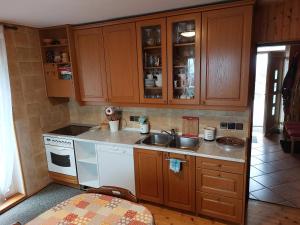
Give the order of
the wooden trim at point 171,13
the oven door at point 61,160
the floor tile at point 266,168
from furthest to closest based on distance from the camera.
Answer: the floor tile at point 266,168 → the oven door at point 61,160 → the wooden trim at point 171,13

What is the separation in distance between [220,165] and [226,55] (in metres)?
1.15

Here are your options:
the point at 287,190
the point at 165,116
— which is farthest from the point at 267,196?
the point at 165,116

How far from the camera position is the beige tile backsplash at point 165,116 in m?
→ 2.65

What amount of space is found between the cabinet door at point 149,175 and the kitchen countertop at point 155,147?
10 cm

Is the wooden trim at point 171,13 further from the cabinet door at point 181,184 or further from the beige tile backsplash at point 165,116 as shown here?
the cabinet door at point 181,184

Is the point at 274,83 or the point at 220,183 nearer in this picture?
the point at 220,183

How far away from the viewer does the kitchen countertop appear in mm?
2224

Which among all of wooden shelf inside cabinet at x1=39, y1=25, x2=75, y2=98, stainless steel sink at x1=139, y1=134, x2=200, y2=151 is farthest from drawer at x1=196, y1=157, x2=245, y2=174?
wooden shelf inside cabinet at x1=39, y1=25, x2=75, y2=98

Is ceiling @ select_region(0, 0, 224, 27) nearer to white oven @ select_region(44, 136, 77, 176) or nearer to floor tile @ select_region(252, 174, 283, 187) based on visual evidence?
white oven @ select_region(44, 136, 77, 176)

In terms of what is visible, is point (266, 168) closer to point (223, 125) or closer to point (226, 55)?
point (223, 125)

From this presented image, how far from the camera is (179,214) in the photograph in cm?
260

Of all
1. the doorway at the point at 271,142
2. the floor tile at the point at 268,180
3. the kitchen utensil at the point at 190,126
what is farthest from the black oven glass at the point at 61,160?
the floor tile at the point at 268,180

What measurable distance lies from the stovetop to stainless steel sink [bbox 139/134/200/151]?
110 cm

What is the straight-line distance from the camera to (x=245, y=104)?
2.25m
